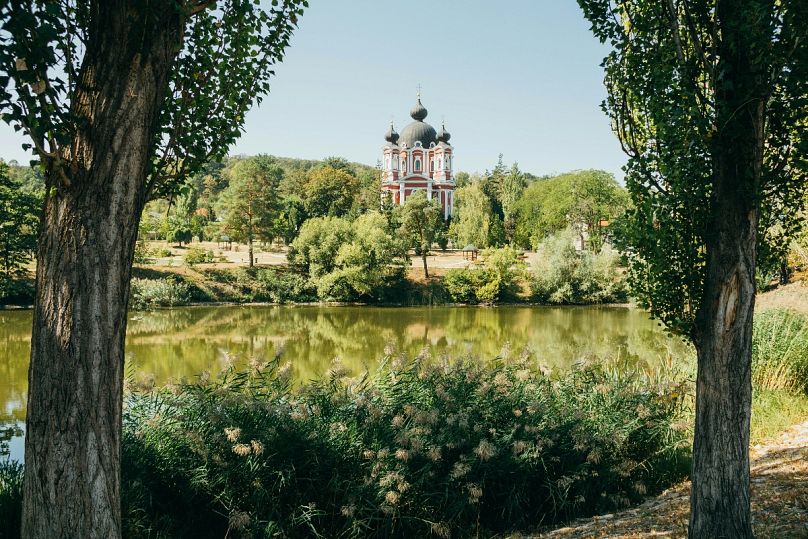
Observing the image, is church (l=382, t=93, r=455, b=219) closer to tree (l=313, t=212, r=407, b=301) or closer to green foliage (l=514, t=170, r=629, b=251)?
green foliage (l=514, t=170, r=629, b=251)

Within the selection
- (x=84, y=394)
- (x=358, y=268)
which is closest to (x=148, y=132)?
(x=84, y=394)

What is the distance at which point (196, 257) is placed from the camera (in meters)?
36.8

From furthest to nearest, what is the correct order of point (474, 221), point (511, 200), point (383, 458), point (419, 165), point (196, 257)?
1. point (419, 165)
2. point (511, 200)
3. point (474, 221)
4. point (196, 257)
5. point (383, 458)

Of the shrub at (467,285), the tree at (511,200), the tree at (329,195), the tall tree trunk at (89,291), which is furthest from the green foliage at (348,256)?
the tall tree trunk at (89,291)

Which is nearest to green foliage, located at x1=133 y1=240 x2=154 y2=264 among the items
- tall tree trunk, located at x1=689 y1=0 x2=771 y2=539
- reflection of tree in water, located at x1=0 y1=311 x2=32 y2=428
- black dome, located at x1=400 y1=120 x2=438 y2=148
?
reflection of tree in water, located at x1=0 y1=311 x2=32 y2=428

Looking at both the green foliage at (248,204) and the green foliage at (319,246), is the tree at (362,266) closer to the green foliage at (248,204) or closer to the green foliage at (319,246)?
the green foliage at (319,246)

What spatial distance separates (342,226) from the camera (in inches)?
1484

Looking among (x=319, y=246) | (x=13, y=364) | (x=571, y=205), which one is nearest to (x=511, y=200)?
(x=571, y=205)

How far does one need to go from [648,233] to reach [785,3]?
1663 millimetres

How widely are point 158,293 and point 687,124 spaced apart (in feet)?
100

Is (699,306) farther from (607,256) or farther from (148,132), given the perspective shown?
(607,256)

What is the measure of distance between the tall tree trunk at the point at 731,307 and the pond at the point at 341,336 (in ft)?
12.3

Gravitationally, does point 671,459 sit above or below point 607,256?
below

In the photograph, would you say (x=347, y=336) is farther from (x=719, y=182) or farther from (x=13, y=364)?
(x=719, y=182)
